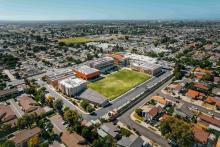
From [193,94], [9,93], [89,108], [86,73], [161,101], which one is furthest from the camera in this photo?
[86,73]

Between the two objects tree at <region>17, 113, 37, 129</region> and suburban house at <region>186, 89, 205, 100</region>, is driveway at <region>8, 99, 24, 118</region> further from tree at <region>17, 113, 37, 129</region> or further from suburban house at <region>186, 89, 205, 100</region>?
suburban house at <region>186, 89, 205, 100</region>

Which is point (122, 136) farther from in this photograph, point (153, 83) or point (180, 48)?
point (180, 48)

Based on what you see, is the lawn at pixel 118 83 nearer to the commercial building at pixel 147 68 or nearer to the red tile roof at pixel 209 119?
the commercial building at pixel 147 68

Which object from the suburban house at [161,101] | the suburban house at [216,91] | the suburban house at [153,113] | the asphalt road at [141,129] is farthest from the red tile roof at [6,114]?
the suburban house at [216,91]

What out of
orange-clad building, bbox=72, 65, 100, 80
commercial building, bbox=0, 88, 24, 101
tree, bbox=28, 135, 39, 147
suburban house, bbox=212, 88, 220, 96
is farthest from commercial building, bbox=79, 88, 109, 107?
suburban house, bbox=212, 88, 220, 96

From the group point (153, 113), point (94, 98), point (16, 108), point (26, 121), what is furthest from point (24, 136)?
point (153, 113)

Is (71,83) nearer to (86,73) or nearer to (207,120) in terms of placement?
(86,73)
